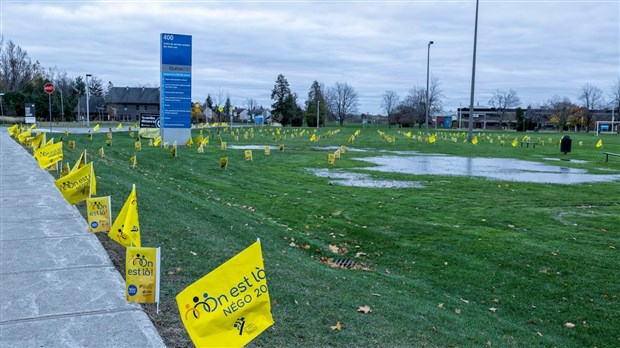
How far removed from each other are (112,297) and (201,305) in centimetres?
218

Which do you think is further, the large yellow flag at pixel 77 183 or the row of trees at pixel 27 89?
the row of trees at pixel 27 89

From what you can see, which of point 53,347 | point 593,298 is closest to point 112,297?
point 53,347

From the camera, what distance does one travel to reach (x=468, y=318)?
614cm

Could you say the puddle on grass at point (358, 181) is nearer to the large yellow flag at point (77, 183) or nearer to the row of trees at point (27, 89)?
the large yellow flag at point (77, 183)

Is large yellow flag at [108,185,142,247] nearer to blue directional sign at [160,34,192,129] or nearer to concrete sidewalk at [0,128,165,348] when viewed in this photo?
concrete sidewalk at [0,128,165,348]

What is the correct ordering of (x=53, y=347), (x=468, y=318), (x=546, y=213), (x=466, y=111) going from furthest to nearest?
(x=466, y=111)
(x=546, y=213)
(x=468, y=318)
(x=53, y=347)

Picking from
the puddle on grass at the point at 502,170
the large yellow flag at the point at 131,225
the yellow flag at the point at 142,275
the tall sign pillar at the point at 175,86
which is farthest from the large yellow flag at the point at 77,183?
the tall sign pillar at the point at 175,86

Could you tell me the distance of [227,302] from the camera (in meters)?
3.47

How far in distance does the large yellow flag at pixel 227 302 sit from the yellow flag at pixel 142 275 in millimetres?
1490

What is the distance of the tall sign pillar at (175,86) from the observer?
33781mm

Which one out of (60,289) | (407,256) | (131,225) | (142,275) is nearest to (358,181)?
(407,256)

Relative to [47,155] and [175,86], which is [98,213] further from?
[175,86]

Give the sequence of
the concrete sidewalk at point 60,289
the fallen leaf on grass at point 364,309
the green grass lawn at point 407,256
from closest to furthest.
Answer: the concrete sidewalk at point 60,289, the green grass lawn at point 407,256, the fallen leaf on grass at point 364,309

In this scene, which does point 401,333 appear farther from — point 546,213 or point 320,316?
point 546,213
